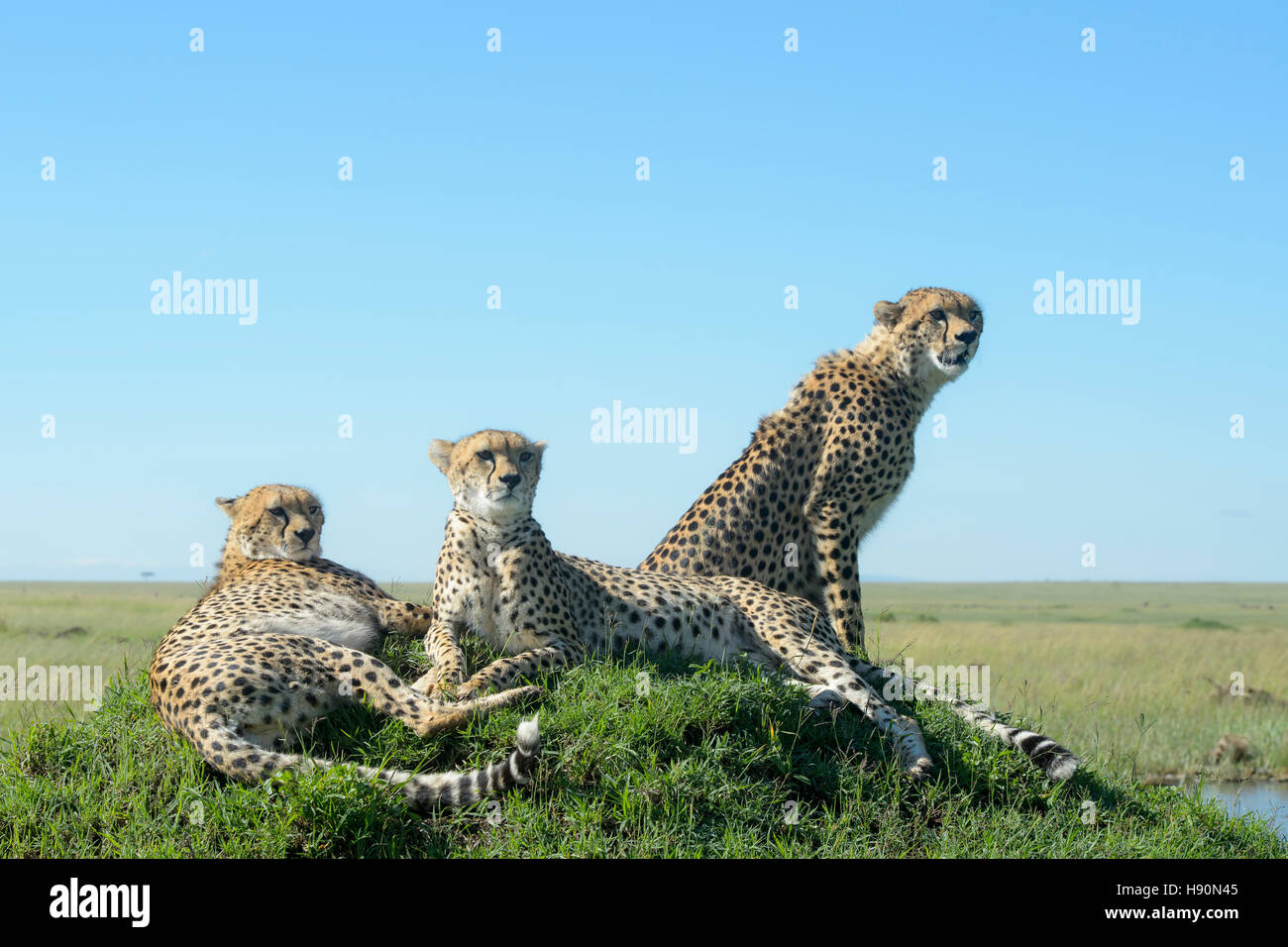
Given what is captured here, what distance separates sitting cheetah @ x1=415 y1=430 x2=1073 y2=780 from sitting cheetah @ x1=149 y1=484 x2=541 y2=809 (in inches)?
12.3

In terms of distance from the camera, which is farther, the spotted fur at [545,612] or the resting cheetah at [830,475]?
the resting cheetah at [830,475]

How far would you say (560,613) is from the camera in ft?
18.4

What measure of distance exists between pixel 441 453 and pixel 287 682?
1283 millimetres

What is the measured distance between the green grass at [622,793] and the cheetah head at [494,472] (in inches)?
27.3

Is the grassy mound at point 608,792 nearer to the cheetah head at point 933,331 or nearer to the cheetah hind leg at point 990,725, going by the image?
the cheetah hind leg at point 990,725

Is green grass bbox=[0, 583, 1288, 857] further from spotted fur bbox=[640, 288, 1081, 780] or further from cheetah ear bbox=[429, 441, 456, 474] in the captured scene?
spotted fur bbox=[640, 288, 1081, 780]

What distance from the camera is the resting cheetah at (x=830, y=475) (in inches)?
276

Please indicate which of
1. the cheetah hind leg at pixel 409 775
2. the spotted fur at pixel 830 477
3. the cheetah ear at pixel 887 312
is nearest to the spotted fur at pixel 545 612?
the cheetah hind leg at pixel 409 775

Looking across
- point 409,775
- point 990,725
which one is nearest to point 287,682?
point 409,775

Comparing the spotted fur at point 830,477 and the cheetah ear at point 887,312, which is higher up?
the cheetah ear at point 887,312

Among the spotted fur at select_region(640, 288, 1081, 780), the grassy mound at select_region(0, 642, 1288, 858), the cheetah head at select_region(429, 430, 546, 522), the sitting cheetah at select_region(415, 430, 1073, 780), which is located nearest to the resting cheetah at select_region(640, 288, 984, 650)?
the spotted fur at select_region(640, 288, 1081, 780)

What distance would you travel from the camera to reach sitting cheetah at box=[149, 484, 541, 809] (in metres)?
4.58

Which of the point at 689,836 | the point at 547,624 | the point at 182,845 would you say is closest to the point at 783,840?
the point at 689,836

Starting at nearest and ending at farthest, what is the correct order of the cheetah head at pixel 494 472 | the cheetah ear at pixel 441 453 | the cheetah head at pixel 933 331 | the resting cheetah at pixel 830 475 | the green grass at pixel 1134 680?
the cheetah head at pixel 494 472
the cheetah ear at pixel 441 453
the resting cheetah at pixel 830 475
the cheetah head at pixel 933 331
the green grass at pixel 1134 680
